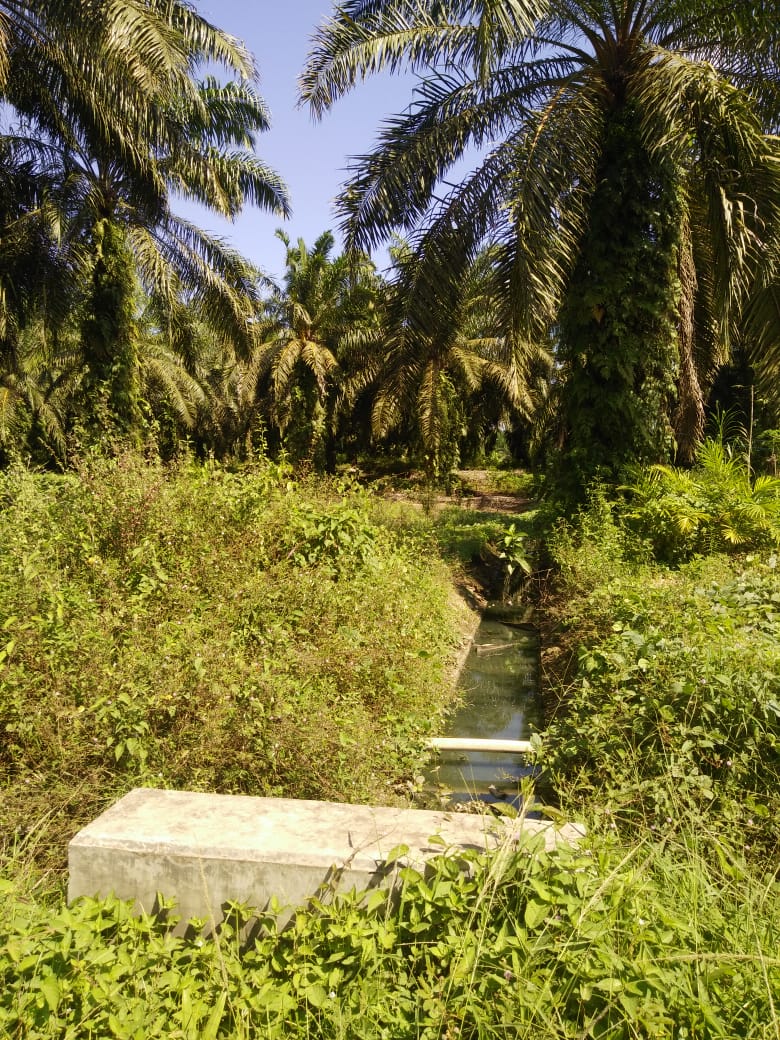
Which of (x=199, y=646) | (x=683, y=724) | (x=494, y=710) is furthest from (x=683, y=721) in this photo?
(x=494, y=710)

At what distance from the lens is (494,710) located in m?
6.64

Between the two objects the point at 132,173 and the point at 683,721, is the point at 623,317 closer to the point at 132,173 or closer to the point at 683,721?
the point at 683,721

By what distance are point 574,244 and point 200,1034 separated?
923cm

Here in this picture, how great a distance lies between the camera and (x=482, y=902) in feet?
7.43

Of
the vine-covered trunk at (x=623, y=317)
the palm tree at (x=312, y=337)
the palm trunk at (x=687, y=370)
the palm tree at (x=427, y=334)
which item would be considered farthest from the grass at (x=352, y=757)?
the palm tree at (x=312, y=337)

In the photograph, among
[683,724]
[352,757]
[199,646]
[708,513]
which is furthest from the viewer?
[708,513]

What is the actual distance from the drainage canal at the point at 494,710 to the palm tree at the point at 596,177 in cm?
240

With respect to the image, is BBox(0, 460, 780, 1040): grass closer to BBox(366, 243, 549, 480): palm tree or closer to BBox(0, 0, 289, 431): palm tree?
BBox(366, 243, 549, 480): palm tree

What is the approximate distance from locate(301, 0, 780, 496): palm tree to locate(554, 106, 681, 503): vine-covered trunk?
24 millimetres

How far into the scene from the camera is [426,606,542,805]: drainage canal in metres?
4.95

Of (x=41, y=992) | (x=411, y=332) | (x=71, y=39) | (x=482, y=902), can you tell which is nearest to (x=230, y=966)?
(x=41, y=992)

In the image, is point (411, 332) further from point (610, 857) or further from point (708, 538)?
point (610, 857)

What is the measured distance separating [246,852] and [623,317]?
27.5 feet

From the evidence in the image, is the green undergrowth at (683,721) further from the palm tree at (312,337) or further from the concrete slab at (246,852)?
the palm tree at (312,337)
